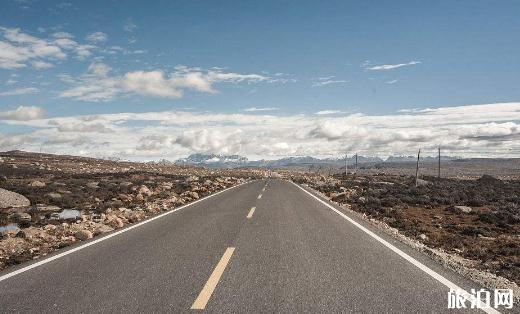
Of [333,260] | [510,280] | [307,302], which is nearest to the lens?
[307,302]

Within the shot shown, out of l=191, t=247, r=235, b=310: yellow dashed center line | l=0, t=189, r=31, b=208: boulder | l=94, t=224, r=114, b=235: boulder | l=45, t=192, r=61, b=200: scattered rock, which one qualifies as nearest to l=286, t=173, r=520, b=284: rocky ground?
l=191, t=247, r=235, b=310: yellow dashed center line

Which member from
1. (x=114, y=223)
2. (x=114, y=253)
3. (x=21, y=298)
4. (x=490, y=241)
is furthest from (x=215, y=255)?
(x=490, y=241)

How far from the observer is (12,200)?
21125 millimetres

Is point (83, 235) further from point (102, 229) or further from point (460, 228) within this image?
point (460, 228)

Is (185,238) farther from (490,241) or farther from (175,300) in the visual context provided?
(490,241)

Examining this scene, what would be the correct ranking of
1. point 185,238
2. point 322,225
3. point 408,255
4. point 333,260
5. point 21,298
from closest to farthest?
point 21,298, point 333,260, point 408,255, point 185,238, point 322,225

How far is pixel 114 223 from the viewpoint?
13.2 metres

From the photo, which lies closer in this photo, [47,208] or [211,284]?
[211,284]

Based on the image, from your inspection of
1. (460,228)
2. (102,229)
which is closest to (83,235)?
(102,229)

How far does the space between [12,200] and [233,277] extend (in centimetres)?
1930

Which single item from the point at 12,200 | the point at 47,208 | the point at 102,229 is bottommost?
the point at 47,208

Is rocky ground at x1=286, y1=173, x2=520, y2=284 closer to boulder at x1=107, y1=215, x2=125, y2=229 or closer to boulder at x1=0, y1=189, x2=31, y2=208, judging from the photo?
boulder at x1=107, y1=215, x2=125, y2=229

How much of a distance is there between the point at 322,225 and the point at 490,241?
5.72 m

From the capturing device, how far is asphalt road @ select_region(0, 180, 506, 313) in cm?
529
